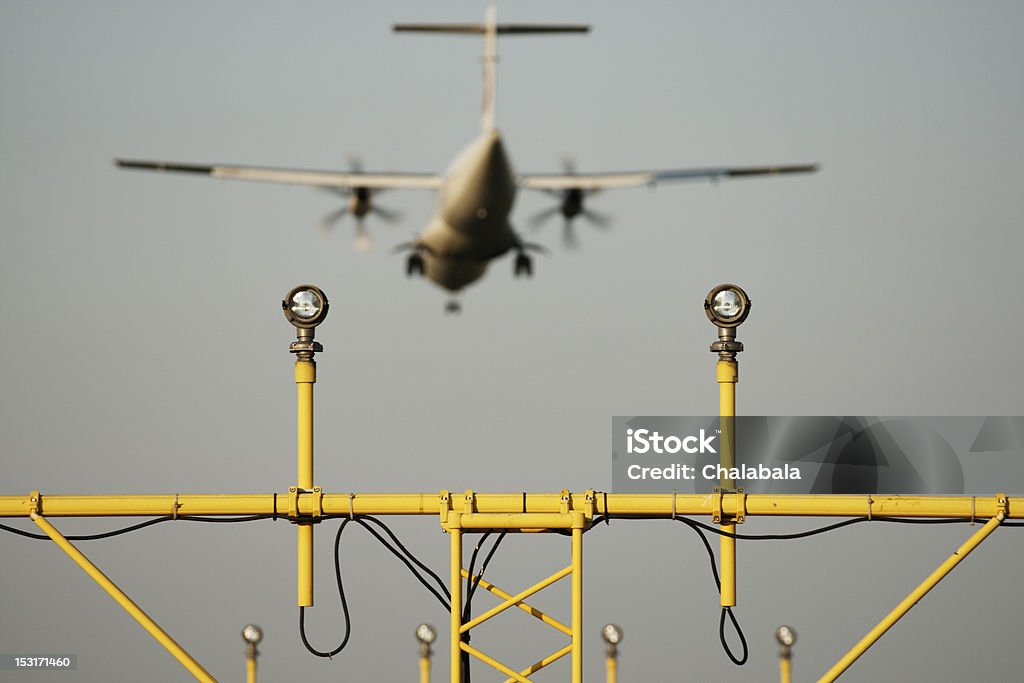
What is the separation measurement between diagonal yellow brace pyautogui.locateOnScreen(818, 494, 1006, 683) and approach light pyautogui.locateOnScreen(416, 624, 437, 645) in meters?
6.95

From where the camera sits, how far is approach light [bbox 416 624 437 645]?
21.1m

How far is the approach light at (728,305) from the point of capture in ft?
54.6

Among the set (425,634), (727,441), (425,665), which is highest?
(727,441)

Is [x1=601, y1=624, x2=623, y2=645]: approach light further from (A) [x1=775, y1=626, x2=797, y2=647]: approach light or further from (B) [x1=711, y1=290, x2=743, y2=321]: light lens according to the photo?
(B) [x1=711, y1=290, x2=743, y2=321]: light lens

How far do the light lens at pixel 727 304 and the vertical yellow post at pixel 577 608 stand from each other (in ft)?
9.74

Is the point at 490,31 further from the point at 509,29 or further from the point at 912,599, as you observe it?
the point at 912,599

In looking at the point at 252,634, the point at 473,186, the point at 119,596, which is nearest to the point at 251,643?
the point at 252,634

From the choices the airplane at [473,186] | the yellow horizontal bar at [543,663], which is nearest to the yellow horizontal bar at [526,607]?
the yellow horizontal bar at [543,663]

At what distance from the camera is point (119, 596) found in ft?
53.5

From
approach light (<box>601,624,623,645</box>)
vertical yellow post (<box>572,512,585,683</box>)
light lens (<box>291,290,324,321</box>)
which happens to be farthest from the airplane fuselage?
vertical yellow post (<box>572,512,585,683</box>)

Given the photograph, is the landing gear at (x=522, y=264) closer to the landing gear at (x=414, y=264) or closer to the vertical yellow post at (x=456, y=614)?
the landing gear at (x=414, y=264)

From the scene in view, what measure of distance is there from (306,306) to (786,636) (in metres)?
8.09

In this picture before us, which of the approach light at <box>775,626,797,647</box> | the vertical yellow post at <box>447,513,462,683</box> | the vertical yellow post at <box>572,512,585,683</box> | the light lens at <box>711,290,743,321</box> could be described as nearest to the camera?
the vertical yellow post at <box>572,512,585,683</box>

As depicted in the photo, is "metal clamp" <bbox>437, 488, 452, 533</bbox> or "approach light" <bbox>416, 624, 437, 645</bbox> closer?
"metal clamp" <bbox>437, 488, 452, 533</bbox>
